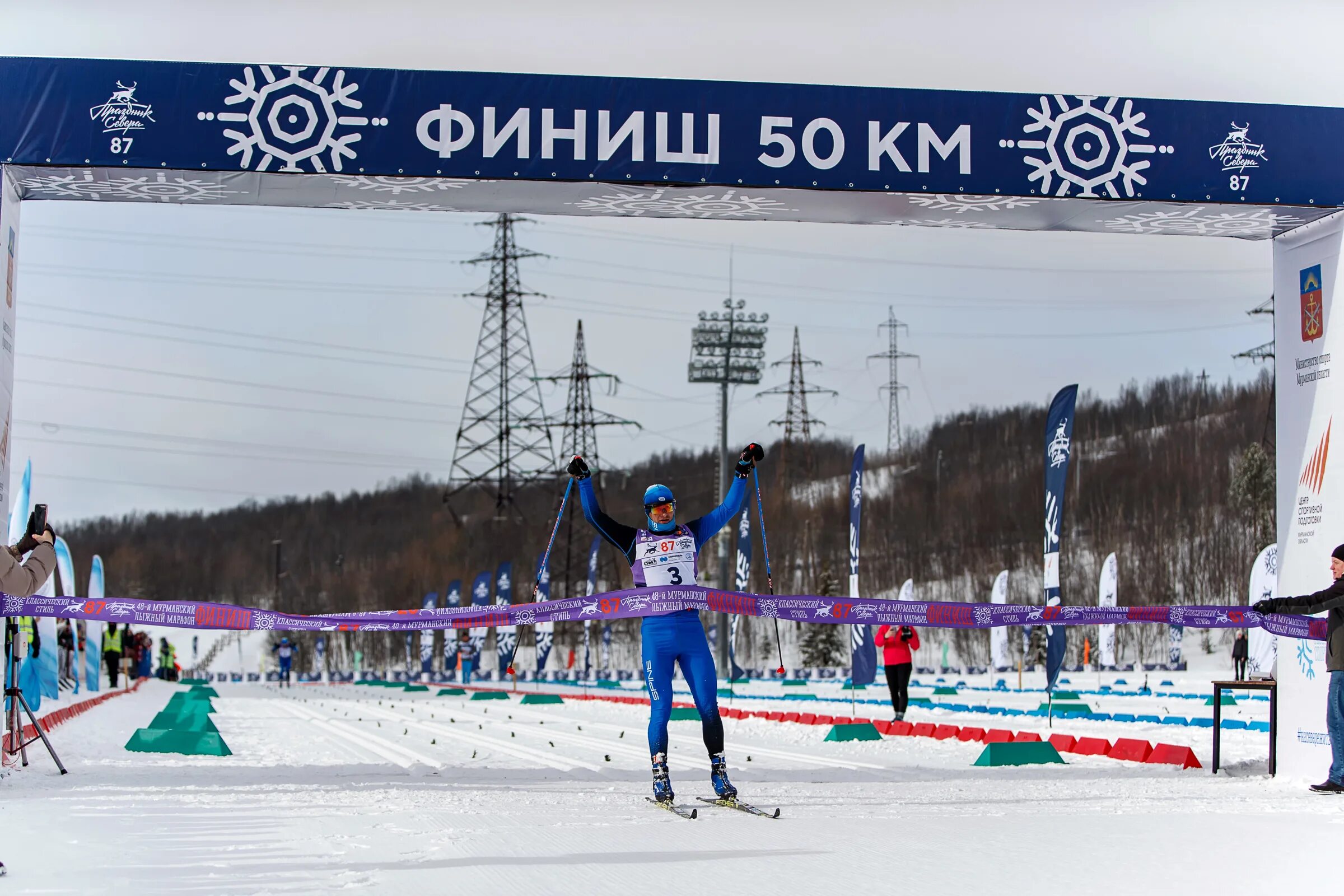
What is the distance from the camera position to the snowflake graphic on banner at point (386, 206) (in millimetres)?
11031

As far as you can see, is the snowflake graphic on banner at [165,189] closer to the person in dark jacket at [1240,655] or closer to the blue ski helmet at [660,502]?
the blue ski helmet at [660,502]

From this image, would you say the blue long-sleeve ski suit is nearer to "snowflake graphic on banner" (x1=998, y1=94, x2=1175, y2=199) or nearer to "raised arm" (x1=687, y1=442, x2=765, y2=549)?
"raised arm" (x1=687, y1=442, x2=765, y2=549)

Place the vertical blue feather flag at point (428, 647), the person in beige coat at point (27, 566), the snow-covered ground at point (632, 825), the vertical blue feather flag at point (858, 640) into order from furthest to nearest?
the vertical blue feather flag at point (428, 647), the vertical blue feather flag at point (858, 640), the person in beige coat at point (27, 566), the snow-covered ground at point (632, 825)

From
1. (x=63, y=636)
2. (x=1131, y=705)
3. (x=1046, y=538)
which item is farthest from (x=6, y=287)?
Result: (x=63, y=636)

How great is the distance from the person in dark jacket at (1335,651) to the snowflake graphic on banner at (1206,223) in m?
3.26

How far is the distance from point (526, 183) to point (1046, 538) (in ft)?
28.0

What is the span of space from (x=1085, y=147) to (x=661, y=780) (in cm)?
624

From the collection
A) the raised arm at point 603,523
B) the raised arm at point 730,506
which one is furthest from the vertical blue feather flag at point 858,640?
the raised arm at point 603,523

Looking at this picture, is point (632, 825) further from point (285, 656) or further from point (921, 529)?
point (921, 529)

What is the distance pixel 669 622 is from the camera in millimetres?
8281

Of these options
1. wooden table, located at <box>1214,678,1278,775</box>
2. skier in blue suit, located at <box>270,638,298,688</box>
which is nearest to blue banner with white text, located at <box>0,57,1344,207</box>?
wooden table, located at <box>1214,678,1278,775</box>

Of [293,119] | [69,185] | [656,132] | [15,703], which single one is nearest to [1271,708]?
[656,132]

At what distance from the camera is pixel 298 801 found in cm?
823

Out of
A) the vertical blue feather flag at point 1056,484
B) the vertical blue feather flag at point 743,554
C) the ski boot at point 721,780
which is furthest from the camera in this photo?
the vertical blue feather flag at point 743,554
